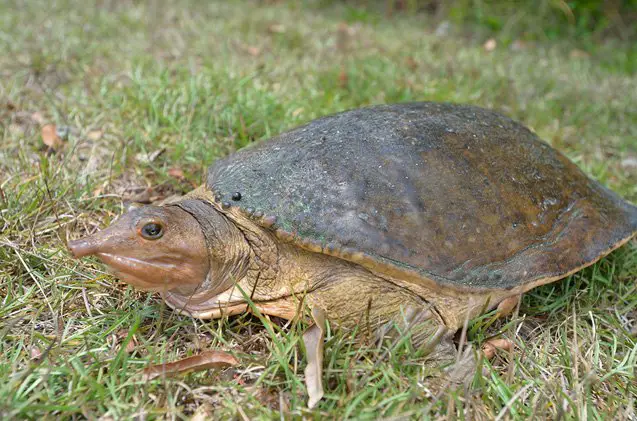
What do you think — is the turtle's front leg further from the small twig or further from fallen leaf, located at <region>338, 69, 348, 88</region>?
fallen leaf, located at <region>338, 69, 348, 88</region>

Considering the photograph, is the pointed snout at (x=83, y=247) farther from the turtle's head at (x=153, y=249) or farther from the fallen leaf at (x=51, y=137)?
the fallen leaf at (x=51, y=137)

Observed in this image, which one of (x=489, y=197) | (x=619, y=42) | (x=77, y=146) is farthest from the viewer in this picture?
(x=619, y=42)

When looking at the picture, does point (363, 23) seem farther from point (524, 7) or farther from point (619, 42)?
point (619, 42)

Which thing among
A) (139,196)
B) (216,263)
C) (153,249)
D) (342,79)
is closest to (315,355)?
(216,263)

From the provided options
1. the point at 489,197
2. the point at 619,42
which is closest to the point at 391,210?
the point at 489,197

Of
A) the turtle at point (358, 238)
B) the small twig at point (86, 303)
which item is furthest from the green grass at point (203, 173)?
the turtle at point (358, 238)

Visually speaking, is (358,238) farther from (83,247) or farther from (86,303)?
(86,303)
